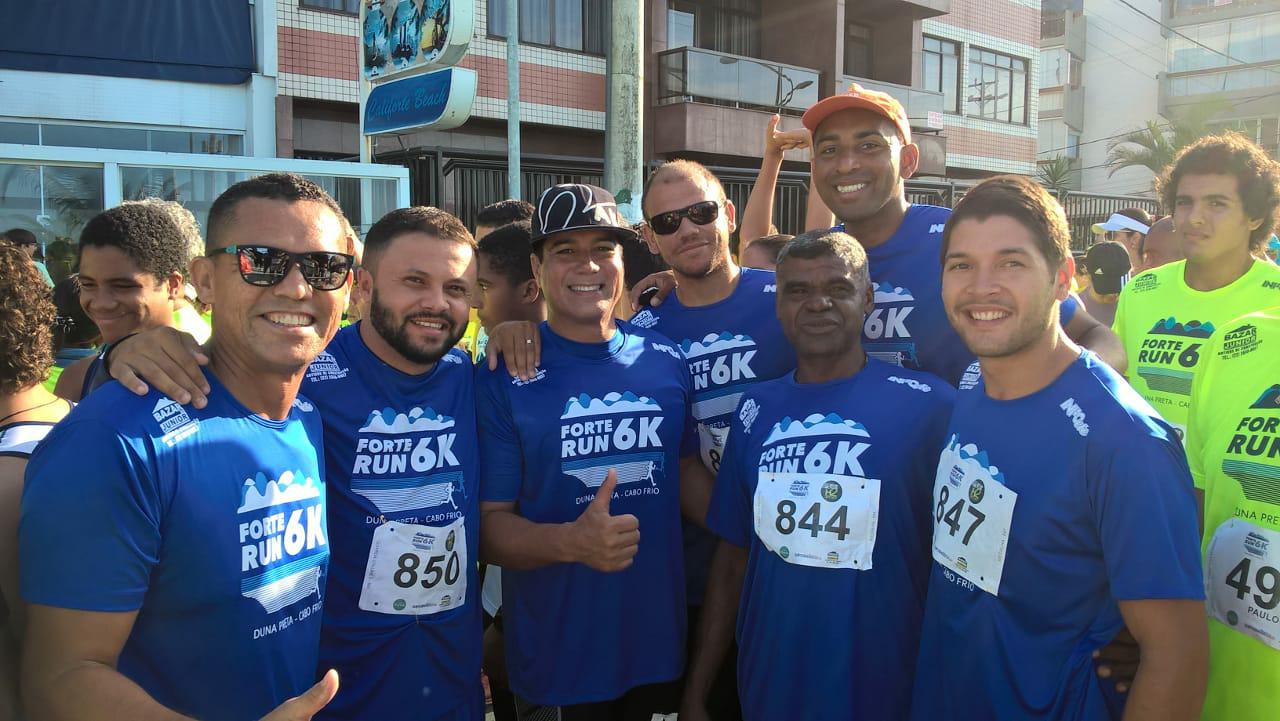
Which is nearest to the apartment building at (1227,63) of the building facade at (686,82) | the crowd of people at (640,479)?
the building facade at (686,82)

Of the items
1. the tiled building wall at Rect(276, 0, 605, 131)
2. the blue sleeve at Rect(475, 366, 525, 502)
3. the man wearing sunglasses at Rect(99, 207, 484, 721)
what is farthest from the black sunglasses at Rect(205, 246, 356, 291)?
the tiled building wall at Rect(276, 0, 605, 131)

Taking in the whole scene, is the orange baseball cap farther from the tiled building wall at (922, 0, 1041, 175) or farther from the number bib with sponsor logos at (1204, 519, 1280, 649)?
the tiled building wall at (922, 0, 1041, 175)

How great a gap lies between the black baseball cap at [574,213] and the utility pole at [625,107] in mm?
5413

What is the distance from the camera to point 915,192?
14.9 metres

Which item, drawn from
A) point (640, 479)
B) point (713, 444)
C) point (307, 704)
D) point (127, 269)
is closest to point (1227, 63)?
point (713, 444)

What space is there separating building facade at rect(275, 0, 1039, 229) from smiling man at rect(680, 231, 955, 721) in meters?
8.93

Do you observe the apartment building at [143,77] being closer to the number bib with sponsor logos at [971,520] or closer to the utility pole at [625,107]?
the utility pole at [625,107]

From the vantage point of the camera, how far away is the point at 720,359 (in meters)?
3.49

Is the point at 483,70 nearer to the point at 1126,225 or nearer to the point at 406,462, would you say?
the point at 1126,225

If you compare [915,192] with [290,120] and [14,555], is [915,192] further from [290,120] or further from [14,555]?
[14,555]

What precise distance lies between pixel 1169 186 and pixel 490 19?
47.7ft

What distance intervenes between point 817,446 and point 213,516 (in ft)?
5.70

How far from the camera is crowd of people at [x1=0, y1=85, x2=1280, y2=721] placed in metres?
2.00

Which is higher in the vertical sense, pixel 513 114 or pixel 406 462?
pixel 513 114
